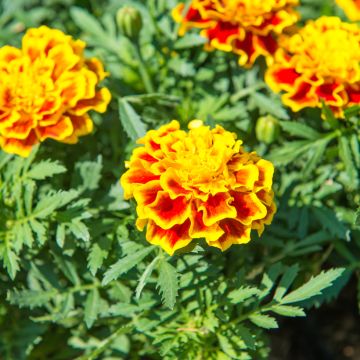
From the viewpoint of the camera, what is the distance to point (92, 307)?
1.92m

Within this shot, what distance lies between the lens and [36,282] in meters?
2.05

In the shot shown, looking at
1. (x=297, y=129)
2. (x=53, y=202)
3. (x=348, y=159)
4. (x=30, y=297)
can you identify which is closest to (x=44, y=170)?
(x=53, y=202)

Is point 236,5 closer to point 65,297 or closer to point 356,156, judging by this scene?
point 356,156

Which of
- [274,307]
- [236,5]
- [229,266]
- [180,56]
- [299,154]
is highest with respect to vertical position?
[236,5]

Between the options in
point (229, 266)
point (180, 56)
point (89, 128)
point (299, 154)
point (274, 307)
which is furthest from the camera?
point (180, 56)

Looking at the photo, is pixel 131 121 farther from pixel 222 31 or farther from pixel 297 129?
pixel 297 129

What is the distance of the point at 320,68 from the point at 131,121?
55 centimetres

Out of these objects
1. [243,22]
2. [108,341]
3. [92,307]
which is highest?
[243,22]

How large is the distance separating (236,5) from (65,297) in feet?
3.15

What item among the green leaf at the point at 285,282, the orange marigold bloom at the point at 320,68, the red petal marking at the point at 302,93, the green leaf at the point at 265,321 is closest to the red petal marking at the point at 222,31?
the orange marigold bloom at the point at 320,68

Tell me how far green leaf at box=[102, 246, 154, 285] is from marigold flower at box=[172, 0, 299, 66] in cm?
→ 63

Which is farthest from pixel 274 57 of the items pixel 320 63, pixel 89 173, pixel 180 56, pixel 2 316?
pixel 2 316

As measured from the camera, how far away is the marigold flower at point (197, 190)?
1.51 m

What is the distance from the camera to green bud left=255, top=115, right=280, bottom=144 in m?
2.03
